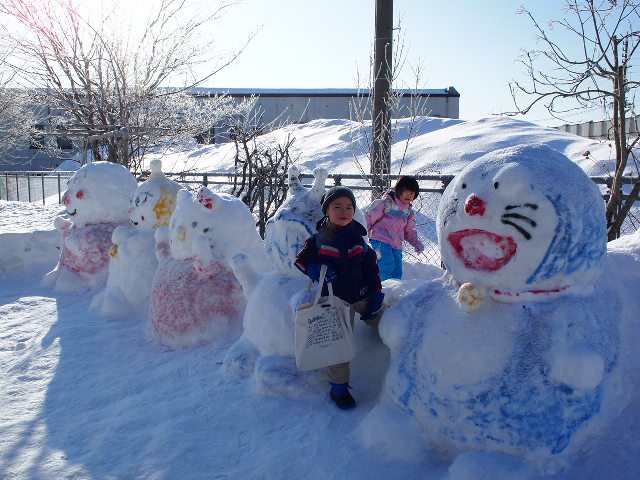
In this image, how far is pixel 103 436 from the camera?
282 cm

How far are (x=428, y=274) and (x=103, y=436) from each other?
3121 mm

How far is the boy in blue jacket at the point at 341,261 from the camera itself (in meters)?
2.75

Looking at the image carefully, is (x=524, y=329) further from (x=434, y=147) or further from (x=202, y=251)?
(x=434, y=147)

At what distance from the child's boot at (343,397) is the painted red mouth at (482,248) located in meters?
0.94

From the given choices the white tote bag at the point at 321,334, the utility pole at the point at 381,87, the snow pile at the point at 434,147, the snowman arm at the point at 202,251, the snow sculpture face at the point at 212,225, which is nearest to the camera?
the white tote bag at the point at 321,334

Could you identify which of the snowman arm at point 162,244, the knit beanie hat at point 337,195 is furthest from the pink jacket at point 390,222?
the knit beanie hat at point 337,195

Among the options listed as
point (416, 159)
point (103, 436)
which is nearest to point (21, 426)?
point (103, 436)

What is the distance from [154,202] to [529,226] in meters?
3.55

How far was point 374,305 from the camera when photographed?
2.85 metres

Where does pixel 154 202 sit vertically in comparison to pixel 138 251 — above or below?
above

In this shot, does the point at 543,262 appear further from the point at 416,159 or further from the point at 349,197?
the point at 416,159

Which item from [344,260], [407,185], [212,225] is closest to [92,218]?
[212,225]

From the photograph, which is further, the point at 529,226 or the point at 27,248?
the point at 27,248

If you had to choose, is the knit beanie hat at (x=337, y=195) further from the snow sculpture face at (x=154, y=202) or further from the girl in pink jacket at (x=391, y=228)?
the snow sculpture face at (x=154, y=202)
